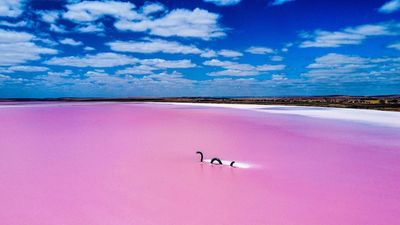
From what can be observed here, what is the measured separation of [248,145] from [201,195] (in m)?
4.86

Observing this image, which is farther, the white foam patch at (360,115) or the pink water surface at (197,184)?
the white foam patch at (360,115)

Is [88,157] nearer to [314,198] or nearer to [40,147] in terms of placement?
[40,147]

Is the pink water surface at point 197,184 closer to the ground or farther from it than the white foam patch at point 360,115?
closer to the ground

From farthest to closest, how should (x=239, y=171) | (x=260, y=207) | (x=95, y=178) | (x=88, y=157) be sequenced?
(x=88, y=157), (x=239, y=171), (x=95, y=178), (x=260, y=207)

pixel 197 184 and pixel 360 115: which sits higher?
pixel 360 115

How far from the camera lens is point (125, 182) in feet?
19.1

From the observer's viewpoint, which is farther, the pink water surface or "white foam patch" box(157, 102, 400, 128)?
"white foam patch" box(157, 102, 400, 128)

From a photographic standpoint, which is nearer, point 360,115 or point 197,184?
point 197,184

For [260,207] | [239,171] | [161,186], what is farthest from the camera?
[239,171]

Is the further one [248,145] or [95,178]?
[248,145]

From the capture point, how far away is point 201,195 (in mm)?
5117

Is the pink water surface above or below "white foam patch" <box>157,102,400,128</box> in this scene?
below

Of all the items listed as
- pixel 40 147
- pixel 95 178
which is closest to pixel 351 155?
pixel 95 178

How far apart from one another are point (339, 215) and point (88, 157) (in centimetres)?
561
